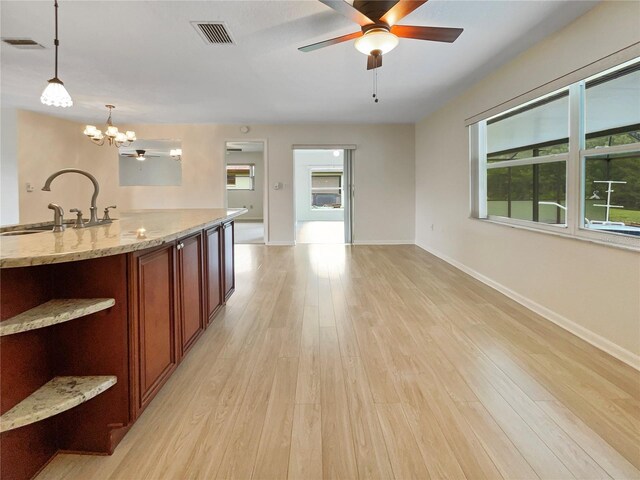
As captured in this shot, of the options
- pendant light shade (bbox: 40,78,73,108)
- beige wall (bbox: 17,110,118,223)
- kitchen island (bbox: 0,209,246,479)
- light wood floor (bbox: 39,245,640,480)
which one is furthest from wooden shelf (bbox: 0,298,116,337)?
beige wall (bbox: 17,110,118,223)

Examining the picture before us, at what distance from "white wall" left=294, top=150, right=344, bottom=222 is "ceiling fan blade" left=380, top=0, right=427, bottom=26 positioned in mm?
9822

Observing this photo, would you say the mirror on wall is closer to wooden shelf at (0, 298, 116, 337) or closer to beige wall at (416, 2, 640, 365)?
beige wall at (416, 2, 640, 365)

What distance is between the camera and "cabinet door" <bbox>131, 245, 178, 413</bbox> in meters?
1.59

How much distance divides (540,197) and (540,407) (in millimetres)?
2298

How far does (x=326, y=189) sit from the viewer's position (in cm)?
1365

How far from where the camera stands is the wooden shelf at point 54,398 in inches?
49.1

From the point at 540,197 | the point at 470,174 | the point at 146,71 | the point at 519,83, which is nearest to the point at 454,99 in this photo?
the point at 470,174

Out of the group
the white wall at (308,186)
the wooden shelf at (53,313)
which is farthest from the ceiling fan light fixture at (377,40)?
the white wall at (308,186)

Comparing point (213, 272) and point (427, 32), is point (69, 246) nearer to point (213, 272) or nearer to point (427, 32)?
point (213, 272)

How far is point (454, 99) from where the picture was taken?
5.15 meters

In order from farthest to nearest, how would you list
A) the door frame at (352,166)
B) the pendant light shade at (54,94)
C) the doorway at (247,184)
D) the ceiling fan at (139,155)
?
the doorway at (247,184)
the ceiling fan at (139,155)
the door frame at (352,166)
the pendant light shade at (54,94)

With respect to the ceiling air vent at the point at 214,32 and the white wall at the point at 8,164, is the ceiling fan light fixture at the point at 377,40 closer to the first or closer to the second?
the ceiling air vent at the point at 214,32

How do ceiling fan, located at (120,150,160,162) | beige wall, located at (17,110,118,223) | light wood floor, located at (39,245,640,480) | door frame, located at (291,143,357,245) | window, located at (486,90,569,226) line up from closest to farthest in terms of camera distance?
light wood floor, located at (39,245,640,480) → window, located at (486,90,569,226) → beige wall, located at (17,110,118,223) → door frame, located at (291,143,357,245) → ceiling fan, located at (120,150,160,162)

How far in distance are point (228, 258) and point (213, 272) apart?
573 mm
